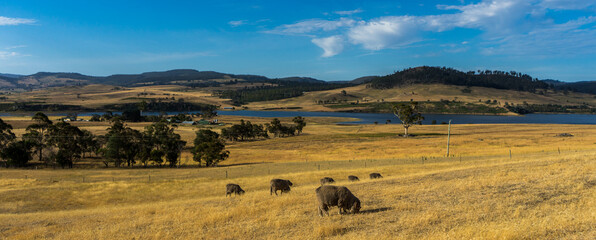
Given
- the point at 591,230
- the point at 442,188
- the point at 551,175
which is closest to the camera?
the point at 591,230

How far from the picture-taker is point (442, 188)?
22156 mm

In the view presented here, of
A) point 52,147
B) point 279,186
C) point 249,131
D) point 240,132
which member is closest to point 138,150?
point 52,147

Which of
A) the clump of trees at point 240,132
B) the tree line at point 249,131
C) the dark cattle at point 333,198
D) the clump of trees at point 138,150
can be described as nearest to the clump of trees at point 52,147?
the clump of trees at point 138,150

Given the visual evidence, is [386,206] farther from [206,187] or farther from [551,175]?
[206,187]

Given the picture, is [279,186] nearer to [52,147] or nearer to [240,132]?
[52,147]

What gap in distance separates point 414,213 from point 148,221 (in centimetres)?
1372

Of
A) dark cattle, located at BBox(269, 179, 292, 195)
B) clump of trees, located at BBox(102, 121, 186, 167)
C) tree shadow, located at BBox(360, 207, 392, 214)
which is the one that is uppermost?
tree shadow, located at BBox(360, 207, 392, 214)

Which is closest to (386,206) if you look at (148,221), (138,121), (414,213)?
(414,213)

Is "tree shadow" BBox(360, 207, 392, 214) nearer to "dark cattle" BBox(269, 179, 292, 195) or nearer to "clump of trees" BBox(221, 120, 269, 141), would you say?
"dark cattle" BBox(269, 179, 292, 195)

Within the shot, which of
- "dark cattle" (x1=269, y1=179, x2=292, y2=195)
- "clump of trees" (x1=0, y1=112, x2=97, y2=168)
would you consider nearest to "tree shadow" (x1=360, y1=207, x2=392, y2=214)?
"dark cattle" (x1=269, y1=179, x2=292, y2=195)

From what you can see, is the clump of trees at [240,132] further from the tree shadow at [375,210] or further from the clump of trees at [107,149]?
the tree shadow at [375,210]

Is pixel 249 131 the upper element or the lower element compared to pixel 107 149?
upper

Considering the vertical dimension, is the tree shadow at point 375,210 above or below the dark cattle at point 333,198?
below

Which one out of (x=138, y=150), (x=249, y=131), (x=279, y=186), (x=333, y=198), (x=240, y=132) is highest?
(x=333, y=198)
